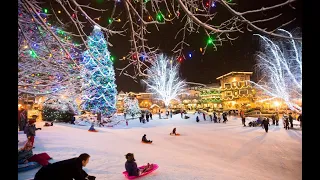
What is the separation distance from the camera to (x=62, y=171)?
439 cm

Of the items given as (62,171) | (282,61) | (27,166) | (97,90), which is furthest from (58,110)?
(282,61)

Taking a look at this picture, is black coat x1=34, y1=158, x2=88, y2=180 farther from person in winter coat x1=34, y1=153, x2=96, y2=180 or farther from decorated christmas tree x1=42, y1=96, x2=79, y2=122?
decorated christmas tree x1=42, y1=96, x2=79, y2=122

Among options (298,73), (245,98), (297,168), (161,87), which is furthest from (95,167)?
Answer: (245,98)

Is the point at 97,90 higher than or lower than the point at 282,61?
lower

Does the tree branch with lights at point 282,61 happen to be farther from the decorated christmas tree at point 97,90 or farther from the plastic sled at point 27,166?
the plastic sled at point 27,166

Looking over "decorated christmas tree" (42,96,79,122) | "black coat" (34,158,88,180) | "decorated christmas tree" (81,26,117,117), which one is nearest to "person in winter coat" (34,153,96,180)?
"black coat" (34,158,88,180)

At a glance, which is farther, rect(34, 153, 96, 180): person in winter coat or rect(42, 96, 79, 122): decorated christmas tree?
rect(42, 96, 79, 122): decorated christmas tree

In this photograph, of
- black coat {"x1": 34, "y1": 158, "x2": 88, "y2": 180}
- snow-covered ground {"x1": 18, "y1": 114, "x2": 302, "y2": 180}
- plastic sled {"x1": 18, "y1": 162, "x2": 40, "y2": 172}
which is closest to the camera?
black coat {"x1": 34, "y1": 158, "x2": 88, "y2": 180}

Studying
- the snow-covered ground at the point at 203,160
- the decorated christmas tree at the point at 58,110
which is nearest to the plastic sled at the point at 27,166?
the snow-covered ground at the point at 203,160

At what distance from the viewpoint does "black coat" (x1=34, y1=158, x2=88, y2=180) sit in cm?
427

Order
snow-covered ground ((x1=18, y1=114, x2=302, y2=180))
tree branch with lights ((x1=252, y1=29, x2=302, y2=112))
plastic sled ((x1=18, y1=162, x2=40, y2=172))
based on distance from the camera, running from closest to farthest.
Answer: plastic sled ((x1=18, y1=162, x2=40, y2=172)) → snow-covered ground ((x1=18, y1=114, x2=302, y2=180)) → tree branch with lights ((x1=252, y1=29, x2=302, y2=112))

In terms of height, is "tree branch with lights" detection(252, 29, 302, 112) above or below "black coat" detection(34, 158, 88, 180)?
above

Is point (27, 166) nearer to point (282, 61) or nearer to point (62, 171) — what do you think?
point (62, 171)
